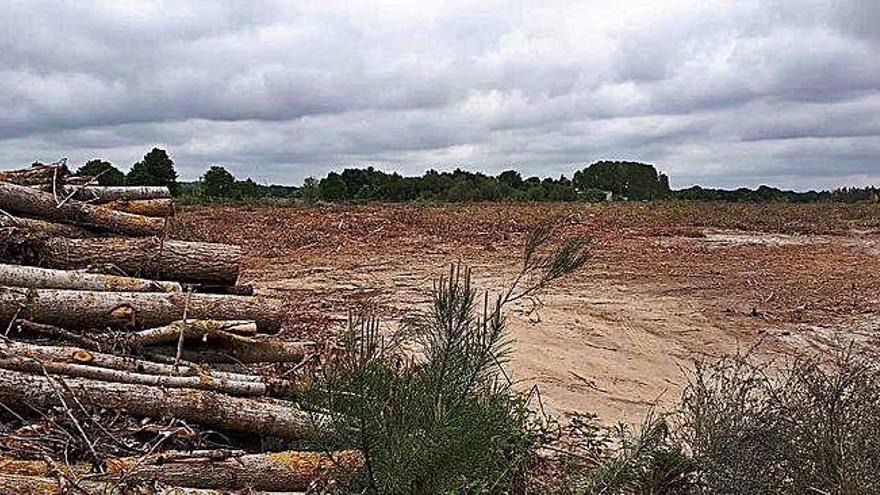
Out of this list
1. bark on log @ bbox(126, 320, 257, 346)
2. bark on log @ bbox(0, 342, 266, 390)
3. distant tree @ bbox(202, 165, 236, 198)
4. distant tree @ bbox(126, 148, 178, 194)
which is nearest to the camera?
bark on log @ bbox(0, 342, 266, 390)

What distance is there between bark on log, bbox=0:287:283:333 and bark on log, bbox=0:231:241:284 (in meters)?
0.33

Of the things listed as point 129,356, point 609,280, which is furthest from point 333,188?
point 129,356

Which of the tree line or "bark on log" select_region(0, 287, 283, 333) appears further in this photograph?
the tree line

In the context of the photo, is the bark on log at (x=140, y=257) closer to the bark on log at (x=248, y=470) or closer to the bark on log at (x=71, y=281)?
the bark on log at (x=71, y=281)

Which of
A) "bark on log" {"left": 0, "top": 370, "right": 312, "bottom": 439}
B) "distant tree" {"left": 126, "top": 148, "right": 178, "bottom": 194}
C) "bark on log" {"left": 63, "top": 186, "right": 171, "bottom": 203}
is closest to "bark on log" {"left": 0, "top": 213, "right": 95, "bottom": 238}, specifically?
"bark on log" {"left": 63, "top": 186, "right": 171, "bottom": 203}

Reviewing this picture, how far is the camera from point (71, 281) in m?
4.79

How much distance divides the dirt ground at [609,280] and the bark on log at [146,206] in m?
0.14

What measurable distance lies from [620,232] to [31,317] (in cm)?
1327

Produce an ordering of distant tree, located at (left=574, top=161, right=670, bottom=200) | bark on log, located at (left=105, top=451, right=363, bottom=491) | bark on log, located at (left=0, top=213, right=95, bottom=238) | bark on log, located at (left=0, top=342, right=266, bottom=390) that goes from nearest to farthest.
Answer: bark on log, located at (left=105, top=451, right=363, bottom=491)
bark on log, located at (left=0, top=342, right=266, bottom=390)
bark on log, located at (left=0, top=213, right=95, bottom=238)
distant tree, located at (left=574, top=161, right=670, bottom=200)

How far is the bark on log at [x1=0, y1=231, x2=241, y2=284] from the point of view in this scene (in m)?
5.04

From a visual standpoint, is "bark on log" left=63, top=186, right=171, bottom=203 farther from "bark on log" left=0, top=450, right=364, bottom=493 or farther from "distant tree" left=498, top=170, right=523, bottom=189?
"distant tree" left=498, top=170, right=523, bottom=189

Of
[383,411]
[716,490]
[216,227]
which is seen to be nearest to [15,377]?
[383,411]

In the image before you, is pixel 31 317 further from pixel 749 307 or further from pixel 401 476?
pixel 749 307

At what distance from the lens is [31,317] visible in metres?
4.46
